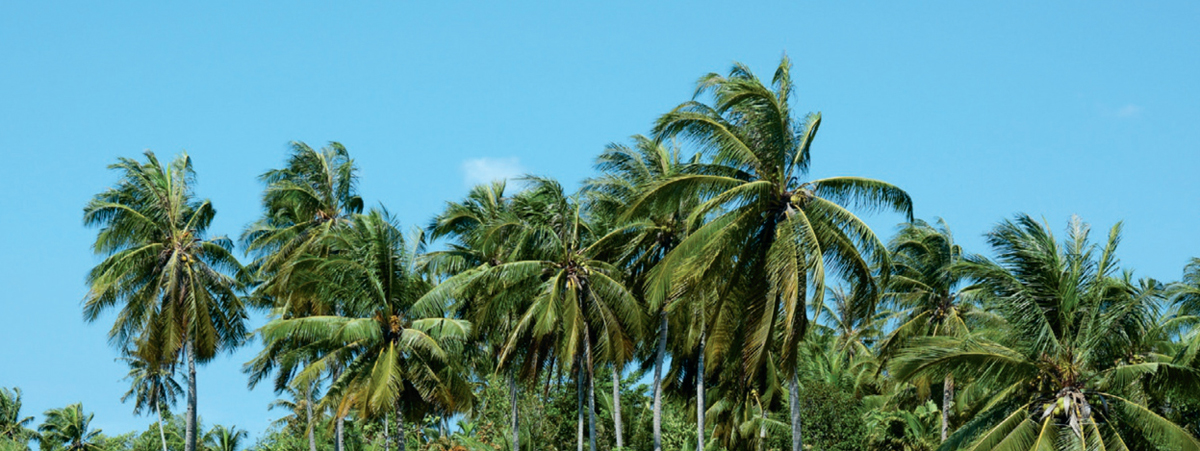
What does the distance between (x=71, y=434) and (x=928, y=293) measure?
5038 cm

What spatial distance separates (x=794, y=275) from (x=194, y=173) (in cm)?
2151

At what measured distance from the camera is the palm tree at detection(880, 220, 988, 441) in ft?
133

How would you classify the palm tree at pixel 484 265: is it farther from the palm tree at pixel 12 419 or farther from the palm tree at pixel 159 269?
the palm tree at pixel 12 419

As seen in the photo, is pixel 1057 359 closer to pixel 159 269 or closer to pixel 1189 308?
pixel 1189 308

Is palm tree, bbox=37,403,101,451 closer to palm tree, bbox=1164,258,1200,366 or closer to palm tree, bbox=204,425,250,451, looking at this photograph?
palm tree, bbox=204,425,250,451

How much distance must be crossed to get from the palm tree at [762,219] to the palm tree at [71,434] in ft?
183

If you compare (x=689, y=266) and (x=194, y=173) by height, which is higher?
(x=194, y=173)

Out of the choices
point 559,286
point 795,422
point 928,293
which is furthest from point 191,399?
point 928,293

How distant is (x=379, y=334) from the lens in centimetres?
3045

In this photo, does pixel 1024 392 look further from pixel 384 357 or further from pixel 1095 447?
pixel 384 357

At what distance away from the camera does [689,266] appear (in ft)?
78.1

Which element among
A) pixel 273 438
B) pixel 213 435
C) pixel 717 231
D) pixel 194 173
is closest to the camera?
pixel 717 231

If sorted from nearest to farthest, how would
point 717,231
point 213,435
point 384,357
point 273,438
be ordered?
point 717,231 < point 384,357 < point 273,438 < point 213,435

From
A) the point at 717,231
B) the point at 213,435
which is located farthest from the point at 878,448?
the point at 213,435
